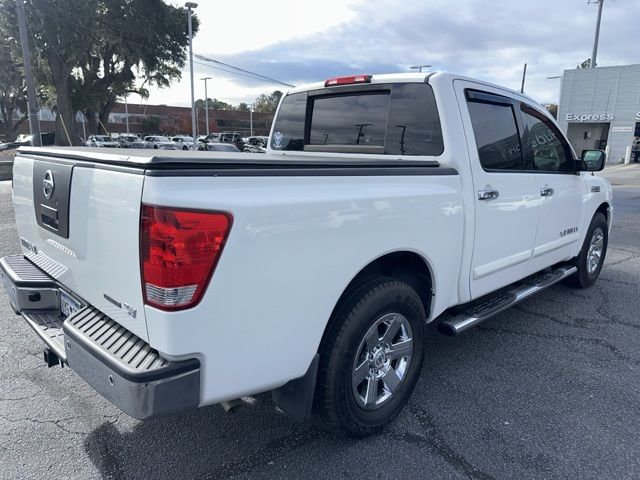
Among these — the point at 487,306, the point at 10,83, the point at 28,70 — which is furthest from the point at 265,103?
the point at 487,306

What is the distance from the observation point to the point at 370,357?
2.67 metres

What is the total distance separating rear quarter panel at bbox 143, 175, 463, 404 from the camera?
72.7 inches

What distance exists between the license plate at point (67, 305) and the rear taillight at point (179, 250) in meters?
0.93

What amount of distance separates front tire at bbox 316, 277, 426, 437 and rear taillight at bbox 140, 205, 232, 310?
2.79 ft

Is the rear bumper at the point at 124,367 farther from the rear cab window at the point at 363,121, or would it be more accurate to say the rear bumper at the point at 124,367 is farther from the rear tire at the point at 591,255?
the rear tire at the point at 591,255

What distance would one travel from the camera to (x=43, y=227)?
2660 mm

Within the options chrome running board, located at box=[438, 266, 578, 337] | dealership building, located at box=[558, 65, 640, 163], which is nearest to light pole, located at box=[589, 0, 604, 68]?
dealership building, located at box=[558, 65, 640, 163]

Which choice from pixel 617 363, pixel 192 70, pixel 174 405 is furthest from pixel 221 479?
pixel 192 70

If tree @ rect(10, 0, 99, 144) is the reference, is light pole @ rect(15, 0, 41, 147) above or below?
below

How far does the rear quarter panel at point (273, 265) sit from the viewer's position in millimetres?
1848

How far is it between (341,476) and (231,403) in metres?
0.71

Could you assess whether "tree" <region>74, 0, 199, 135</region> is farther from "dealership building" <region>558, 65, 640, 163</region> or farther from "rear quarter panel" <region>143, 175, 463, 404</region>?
"rear quarter panel" <region>143, 175, 463, 404</region>

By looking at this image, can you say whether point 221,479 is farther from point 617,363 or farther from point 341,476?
point 617,363

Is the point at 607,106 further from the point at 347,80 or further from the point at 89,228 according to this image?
the point at 89,228
